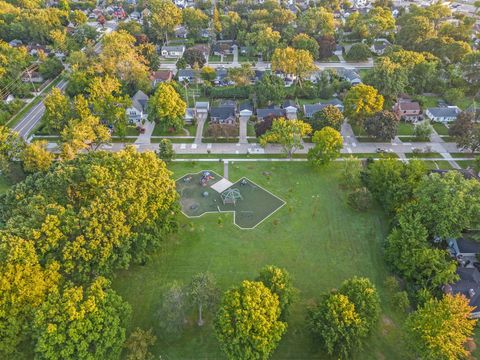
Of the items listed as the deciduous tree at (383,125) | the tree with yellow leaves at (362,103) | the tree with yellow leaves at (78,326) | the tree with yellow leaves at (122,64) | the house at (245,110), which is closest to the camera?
the tree with yellow leaves at (78,326)

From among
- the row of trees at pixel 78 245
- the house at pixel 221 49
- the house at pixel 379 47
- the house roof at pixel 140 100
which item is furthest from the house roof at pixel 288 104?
the house at pixel 379 47

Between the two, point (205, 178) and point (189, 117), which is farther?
point (189, 117)

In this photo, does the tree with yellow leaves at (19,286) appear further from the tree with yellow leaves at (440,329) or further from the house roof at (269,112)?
the house roof at (269,112)

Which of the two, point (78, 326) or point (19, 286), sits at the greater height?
point (19, 286)

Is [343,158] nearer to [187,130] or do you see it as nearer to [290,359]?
[187,130]

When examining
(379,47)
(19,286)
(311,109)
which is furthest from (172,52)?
(19,286)

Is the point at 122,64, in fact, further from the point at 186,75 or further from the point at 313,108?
the point at 313,108

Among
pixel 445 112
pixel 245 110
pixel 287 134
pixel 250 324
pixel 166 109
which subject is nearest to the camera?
pixel 250 324
